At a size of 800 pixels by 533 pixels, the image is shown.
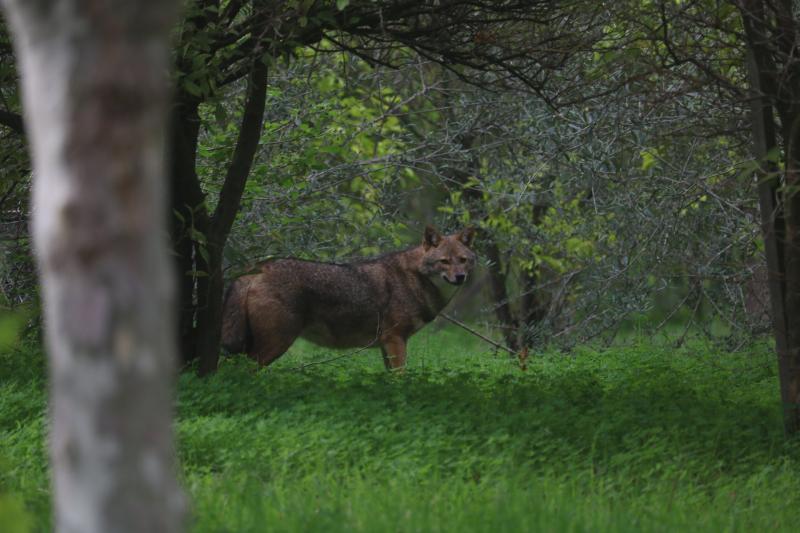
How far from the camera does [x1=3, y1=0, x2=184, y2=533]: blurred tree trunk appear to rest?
293 cm

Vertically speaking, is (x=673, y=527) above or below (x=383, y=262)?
below

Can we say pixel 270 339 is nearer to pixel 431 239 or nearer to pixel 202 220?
pixel 202 220

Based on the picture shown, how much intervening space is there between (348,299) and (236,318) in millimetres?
1387

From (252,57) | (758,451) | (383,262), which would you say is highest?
(252,57)

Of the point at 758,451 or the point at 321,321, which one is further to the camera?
the point at 321,321

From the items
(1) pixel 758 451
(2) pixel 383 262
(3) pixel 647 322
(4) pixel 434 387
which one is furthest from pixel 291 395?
(3) pixel 647 322

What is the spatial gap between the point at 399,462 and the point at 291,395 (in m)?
2.24

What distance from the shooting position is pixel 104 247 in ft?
9.61

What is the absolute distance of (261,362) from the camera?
1219cm

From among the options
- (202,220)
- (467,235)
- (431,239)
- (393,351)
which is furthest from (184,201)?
(467,235)

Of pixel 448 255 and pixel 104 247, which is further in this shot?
pixel 448 255

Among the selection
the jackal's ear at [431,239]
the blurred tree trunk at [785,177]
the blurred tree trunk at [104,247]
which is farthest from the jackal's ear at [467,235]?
the blurred tree trunk at [104,247]

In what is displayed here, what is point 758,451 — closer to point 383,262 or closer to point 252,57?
point 252,57

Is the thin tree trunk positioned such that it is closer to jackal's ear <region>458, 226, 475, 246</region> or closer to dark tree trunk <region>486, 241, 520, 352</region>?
jackal's ear <region>458, 226, 475, 246</region>
